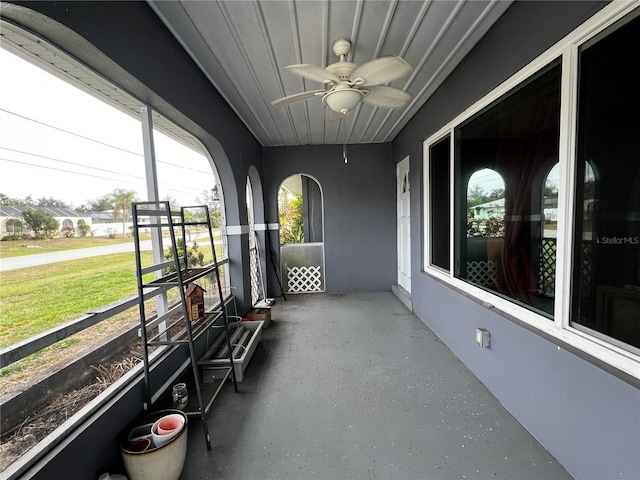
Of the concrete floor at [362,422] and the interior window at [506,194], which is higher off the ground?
the interior window at [506,194]

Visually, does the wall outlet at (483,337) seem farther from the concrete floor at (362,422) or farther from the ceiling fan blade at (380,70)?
the ceiling fan blade at (380,70)

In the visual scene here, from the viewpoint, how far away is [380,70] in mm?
1754

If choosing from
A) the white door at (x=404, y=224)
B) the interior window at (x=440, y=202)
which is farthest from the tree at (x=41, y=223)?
the white door at (x=404, y=224)

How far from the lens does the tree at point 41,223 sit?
1184 mm

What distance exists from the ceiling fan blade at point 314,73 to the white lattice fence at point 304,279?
12.2 ft

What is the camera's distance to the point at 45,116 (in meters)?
1.25

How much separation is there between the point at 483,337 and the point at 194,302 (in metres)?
2.18

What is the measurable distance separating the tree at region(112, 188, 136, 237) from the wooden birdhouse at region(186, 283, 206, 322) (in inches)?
22.2

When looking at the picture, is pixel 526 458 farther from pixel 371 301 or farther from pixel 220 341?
pixel 371 301

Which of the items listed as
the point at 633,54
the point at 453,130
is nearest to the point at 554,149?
the point at 633,54

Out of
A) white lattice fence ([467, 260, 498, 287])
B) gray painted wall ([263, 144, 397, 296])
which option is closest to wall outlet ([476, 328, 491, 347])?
white lattice fence ([467, 260, 498, 287])

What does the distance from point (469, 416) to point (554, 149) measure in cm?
190

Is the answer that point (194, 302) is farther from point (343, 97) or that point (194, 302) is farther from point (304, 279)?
point (304, 279)

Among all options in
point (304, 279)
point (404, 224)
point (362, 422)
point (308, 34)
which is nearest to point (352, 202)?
point (404, 224)
